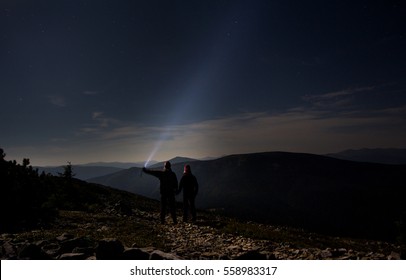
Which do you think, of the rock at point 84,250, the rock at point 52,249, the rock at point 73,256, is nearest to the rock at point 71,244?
the rock at point 52,249

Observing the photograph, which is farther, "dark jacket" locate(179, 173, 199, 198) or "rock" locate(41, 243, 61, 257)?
"dark jacket" locate(179, 173, 199, 198)

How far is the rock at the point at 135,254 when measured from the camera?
7.42 m

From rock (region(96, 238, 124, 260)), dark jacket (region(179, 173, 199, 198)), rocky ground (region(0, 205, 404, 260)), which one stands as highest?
dark jacket (region(179, 173, 199, 198))

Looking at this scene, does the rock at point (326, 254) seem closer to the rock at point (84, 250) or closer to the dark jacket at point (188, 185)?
the rock at point (84, 250)

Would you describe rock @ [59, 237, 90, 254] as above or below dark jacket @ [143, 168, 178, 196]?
below

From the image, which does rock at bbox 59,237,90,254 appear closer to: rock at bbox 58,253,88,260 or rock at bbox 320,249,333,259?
rock at bbox 58,253,88,260

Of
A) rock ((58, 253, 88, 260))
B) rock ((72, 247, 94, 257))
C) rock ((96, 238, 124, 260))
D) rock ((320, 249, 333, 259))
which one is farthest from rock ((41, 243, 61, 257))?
rock ((320, 249, 333, 259))

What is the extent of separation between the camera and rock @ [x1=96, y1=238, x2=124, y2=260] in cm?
746

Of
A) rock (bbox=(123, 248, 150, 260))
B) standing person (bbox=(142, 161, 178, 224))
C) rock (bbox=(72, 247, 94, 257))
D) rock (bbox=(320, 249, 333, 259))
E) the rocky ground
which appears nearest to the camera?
rock (bbox=(123, 248, 150, 260))

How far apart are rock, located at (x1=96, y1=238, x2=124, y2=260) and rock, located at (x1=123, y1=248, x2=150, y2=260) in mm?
132

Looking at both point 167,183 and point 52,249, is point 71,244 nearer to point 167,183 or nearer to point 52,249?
point 52,249
